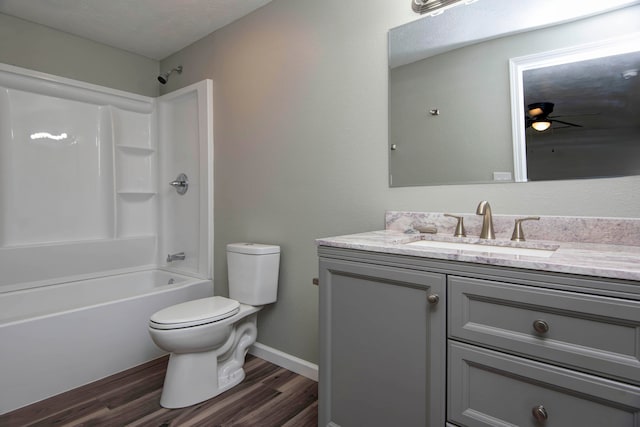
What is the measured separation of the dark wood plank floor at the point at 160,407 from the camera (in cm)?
167

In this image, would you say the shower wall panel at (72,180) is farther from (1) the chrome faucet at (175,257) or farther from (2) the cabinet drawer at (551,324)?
(2) the cabinet drawer at (551,324)

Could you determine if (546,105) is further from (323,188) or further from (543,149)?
(323,188)

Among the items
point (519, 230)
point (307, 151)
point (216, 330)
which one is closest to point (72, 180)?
point (216, 330)

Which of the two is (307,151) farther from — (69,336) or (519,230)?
(69,336)

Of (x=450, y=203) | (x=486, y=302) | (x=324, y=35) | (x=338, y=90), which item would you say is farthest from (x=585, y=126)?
(x=324, y=35)

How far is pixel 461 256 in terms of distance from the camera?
1018mm

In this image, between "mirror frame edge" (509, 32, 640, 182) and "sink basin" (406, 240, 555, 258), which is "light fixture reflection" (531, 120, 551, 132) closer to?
"mirror frame edge" (509, 32, 640, 182)

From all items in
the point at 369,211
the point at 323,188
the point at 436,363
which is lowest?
the point at 436,363

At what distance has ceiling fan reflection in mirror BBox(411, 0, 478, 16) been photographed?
156cm

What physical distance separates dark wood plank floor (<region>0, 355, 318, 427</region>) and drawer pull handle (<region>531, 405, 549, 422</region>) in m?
1.10

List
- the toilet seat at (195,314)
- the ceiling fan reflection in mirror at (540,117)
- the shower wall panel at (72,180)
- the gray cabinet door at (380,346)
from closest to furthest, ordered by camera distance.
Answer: the gray cabinet door at (380,346) → the ceiling fan reflection in mirror at (540,117) → the toilet seat at (195,314) → the shower wall panel at (72,180)

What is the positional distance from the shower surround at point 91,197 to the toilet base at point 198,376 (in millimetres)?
594

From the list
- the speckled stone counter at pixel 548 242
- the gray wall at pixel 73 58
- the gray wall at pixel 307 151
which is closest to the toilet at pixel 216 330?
the gray wall at pixel 307 151

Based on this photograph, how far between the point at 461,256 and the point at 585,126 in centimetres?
75
